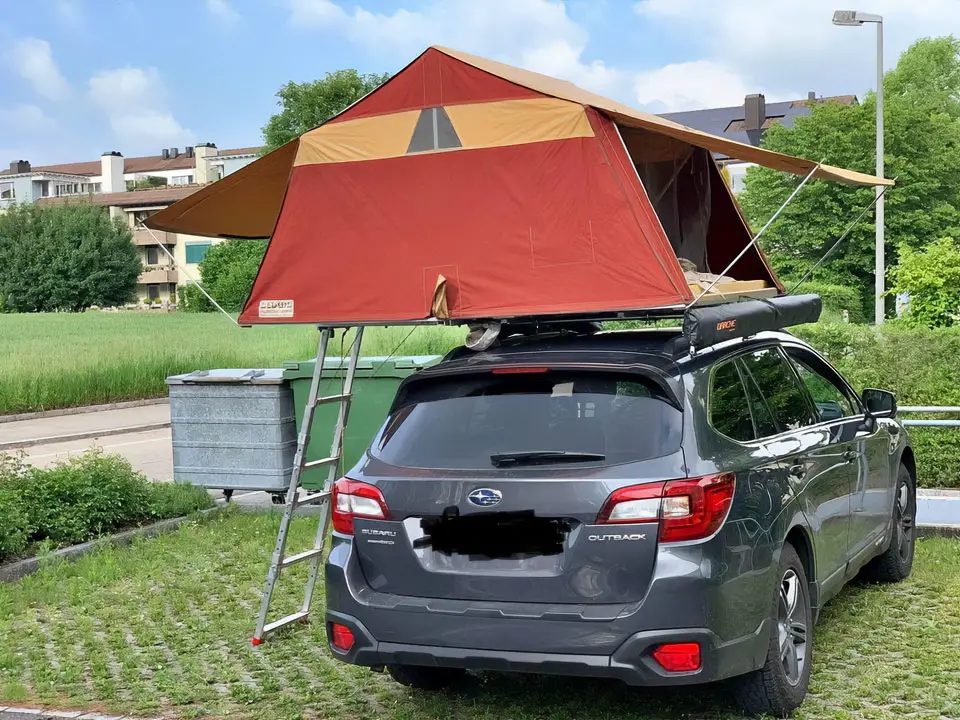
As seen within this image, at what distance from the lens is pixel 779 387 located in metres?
5.73

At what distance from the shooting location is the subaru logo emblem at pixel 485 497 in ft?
15.0

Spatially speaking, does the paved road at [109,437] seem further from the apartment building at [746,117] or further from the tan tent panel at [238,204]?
the apartment building at [746,117]

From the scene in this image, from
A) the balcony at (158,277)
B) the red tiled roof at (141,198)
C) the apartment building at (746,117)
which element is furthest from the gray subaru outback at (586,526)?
the balcony at (158,277)

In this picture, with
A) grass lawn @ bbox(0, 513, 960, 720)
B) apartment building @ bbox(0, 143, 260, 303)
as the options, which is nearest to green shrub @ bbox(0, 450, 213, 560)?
grass lawn @ bbox(0, 513, 960, 720)

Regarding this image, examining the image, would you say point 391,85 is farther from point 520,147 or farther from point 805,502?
point 805,502

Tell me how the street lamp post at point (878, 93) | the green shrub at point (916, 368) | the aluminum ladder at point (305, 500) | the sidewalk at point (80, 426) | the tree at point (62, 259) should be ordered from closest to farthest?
the aluminum ladder at point (305, 500) < the green shrub at point (916, 368) < the sidewalk at point (80, 426) < the street lamp post at point (878, 93) < the tree at point (62, 259)

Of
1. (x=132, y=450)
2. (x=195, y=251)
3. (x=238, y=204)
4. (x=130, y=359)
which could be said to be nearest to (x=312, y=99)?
(x=195, y=251)

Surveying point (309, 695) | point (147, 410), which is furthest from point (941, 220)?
point (309, 695)

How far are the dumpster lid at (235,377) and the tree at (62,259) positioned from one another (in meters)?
71.3

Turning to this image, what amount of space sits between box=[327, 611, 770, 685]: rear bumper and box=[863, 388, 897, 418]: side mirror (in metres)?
2.48

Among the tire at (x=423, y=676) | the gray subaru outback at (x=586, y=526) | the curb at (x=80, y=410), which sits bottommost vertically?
the curb at (x=80, y=410)

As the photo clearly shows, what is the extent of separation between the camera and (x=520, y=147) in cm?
577

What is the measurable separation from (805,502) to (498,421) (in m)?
1.54

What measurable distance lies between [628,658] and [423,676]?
1.41 meters
